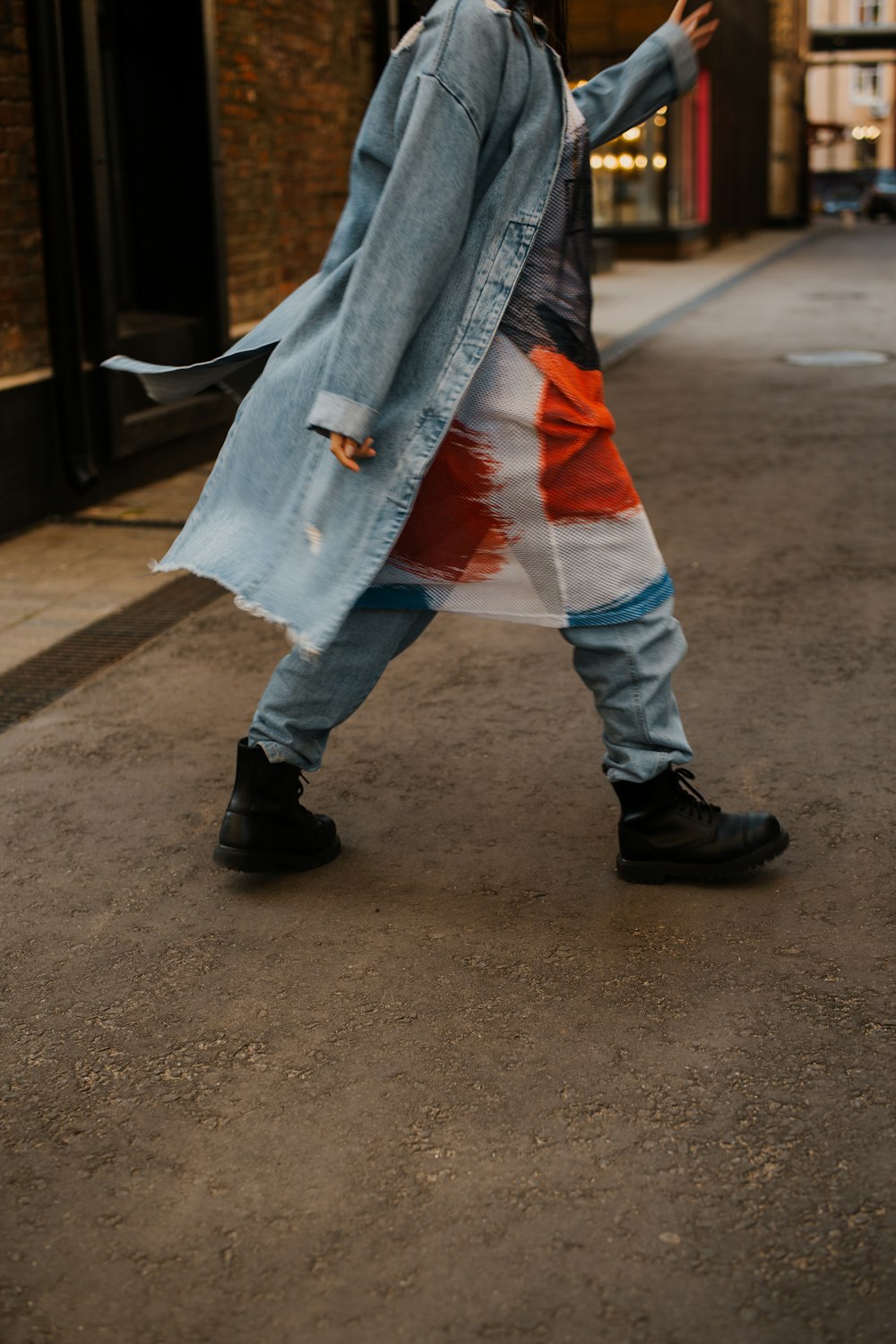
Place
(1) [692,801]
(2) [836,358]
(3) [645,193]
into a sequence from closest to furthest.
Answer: (1) [692,801] → (2) [836,358] → (3) [645,193]

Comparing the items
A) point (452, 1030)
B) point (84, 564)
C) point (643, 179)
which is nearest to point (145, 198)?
point (84, 564)

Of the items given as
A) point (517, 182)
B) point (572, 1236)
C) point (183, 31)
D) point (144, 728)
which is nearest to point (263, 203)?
point (183, 31)

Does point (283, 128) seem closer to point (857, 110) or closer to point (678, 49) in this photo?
point (678, 49)

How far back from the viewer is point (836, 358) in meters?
13.1

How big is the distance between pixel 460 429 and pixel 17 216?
4621mm

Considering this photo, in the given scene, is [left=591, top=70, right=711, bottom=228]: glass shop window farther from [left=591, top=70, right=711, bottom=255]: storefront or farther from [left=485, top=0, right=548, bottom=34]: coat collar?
[left=485, top=0, right=548, bottom=34]: coat collar

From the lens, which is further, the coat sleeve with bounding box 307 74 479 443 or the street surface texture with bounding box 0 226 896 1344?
the coat sleeve with bounding box 307 74 479 443

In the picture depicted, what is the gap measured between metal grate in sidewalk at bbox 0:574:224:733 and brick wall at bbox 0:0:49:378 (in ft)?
5.08

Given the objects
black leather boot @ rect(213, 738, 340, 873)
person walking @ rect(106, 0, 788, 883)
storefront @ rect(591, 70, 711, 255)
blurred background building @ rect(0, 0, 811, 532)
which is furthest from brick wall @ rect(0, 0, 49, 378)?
storefront @ rect(591, 70, 711, 255)

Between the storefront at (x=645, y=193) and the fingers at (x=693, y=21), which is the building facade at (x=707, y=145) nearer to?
the storefront at (x=645, y=193)

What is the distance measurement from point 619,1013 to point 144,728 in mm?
2091

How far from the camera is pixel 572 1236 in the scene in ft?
7.39

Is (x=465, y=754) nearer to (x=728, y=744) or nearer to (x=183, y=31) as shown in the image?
(x=728, y=744)

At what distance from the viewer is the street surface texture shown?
2.17 meters
